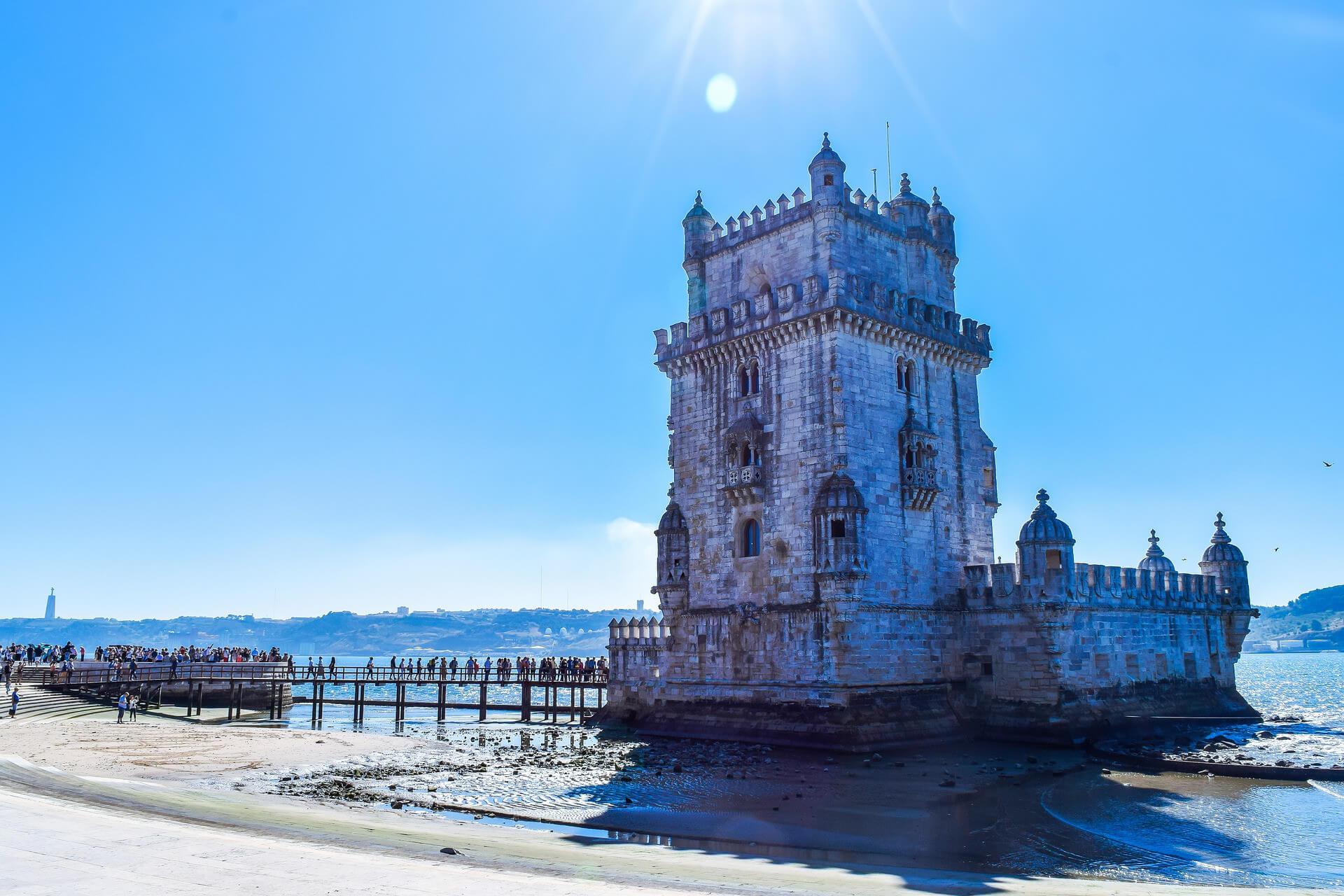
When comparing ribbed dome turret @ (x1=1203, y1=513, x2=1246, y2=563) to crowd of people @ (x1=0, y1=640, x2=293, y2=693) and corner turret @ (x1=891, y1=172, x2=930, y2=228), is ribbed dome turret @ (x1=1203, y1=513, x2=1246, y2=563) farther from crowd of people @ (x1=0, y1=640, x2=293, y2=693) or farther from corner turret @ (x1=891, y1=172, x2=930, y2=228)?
crowd of people @ (x1=0, y1=640, x2=293, y2=693)

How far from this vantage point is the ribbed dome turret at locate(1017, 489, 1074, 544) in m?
35.7

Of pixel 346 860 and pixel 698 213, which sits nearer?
pixel 346 860

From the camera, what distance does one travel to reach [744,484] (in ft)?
121

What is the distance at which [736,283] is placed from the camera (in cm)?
4056

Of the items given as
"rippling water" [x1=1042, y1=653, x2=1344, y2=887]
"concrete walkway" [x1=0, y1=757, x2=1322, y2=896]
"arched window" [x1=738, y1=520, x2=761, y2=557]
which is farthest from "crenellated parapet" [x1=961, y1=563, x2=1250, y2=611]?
"concrete walkway" [x1=0, y1=757, x2=1322, y2=896]

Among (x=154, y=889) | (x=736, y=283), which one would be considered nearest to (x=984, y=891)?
(x=154, y=889)

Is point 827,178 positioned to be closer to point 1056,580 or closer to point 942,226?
point 942,226

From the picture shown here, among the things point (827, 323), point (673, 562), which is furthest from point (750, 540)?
point (827, 323)

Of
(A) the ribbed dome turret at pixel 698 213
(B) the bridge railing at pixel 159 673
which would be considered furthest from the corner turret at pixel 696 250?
(B) the bridge railing at pixel 159 673

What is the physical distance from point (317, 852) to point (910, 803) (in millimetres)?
14801

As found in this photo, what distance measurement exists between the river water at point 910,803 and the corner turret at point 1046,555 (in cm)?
580

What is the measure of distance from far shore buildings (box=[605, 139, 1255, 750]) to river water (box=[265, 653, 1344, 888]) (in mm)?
2579

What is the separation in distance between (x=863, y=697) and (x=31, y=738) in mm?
27697

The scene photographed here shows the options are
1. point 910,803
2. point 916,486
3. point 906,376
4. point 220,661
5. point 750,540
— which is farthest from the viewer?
point 220,661
